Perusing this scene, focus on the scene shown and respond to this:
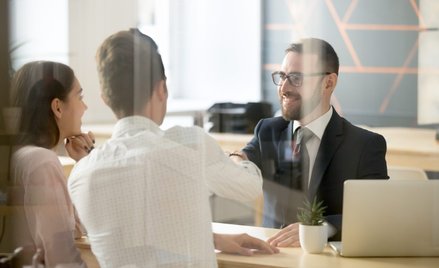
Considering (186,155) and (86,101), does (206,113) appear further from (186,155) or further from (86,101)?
(86,101)

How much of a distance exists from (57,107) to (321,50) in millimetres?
676

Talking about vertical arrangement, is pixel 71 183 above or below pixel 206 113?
below

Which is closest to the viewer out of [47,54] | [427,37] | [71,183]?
[427,37]

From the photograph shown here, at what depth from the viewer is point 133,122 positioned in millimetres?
1779

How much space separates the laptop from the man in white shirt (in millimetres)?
186

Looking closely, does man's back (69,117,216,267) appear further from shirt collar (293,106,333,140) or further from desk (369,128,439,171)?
desk (369,128,439,171)

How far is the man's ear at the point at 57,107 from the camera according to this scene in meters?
1.96

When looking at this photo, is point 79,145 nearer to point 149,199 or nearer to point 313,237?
point 149,199

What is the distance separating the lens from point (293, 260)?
1771 mm

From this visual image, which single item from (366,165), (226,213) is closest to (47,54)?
(226,213)

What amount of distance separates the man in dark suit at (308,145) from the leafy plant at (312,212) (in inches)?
0.5

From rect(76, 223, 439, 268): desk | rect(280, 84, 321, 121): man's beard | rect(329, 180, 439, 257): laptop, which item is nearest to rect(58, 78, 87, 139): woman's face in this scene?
rect(76, 223, 439, 268): desk

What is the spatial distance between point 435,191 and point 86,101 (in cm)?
79

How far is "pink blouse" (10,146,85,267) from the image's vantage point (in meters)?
1.93
